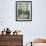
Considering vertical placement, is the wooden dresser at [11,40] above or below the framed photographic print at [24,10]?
below

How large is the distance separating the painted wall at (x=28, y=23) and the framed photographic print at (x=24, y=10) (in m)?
0.05

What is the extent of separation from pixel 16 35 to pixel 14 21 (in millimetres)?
239

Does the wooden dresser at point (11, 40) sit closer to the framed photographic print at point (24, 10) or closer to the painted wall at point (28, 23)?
the painted wall at point (28, 23)

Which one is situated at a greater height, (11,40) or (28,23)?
(28,23)

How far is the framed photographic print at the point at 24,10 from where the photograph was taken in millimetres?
1662

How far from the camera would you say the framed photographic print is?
5.45 feet

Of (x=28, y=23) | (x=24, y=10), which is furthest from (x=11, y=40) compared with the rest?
(x=24, y=10)

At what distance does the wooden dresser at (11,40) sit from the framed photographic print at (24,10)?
308 millimetres

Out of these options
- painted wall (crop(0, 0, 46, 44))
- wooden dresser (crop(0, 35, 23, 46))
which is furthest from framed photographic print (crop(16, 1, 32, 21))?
wooden dresser (crop(0, 35, 23, 46))

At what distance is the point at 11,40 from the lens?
5.39ft

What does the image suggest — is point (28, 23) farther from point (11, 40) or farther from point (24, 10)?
point (11, 40)

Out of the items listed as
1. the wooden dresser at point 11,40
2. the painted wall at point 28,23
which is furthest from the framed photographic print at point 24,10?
the wooden dresser at point 11,40

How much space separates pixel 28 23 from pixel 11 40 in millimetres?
403

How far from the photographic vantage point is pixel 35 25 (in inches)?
65.3
